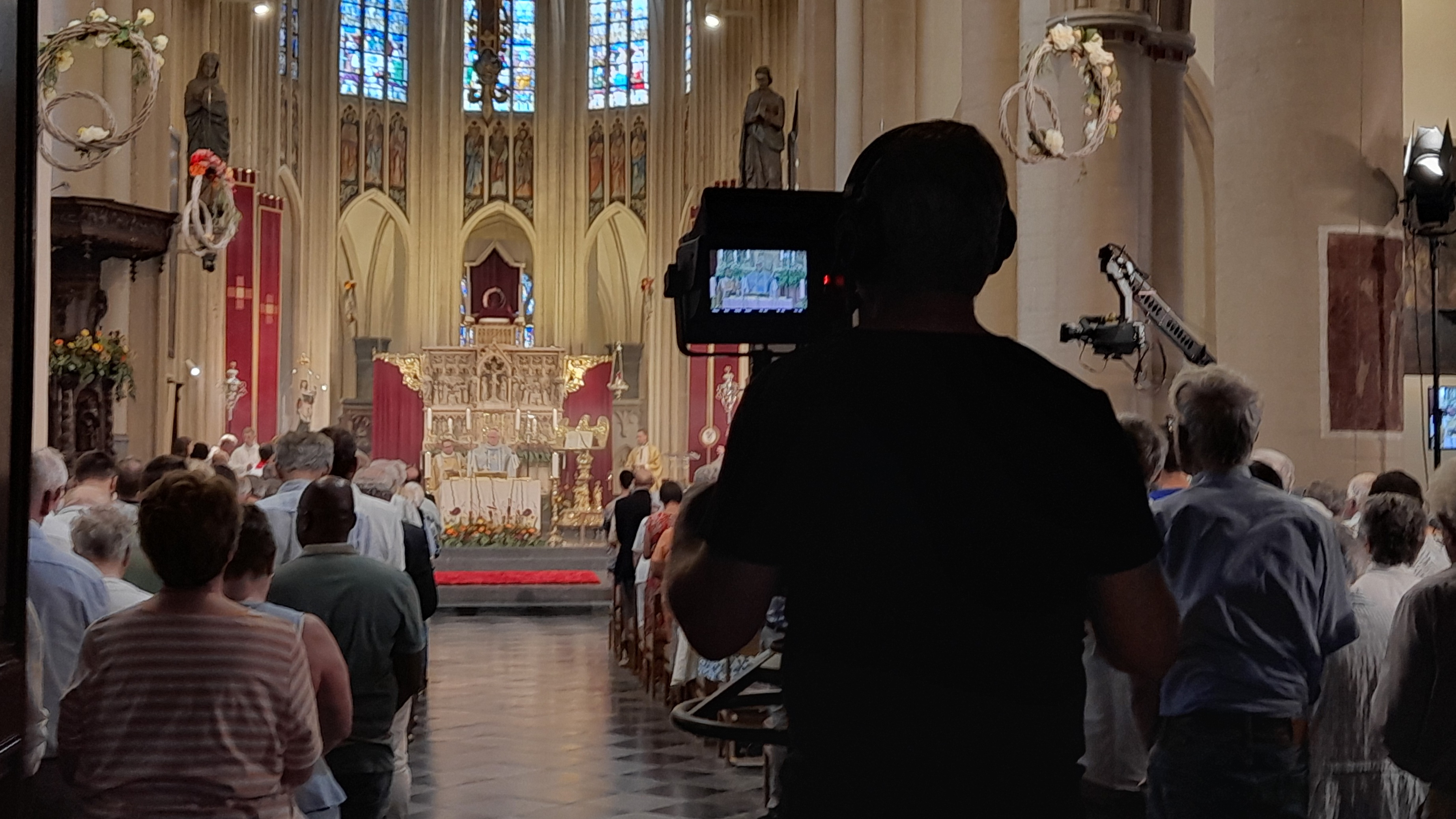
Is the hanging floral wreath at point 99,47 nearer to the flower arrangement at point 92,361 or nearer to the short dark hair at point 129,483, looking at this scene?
the short dark hair at point 129,483

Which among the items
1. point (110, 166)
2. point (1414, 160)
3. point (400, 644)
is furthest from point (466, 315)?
point (400, 644)

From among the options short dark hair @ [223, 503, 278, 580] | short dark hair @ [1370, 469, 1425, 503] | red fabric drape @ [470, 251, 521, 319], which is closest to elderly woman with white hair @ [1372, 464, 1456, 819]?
short dark hair @ [1370, 469, 1425, 503]

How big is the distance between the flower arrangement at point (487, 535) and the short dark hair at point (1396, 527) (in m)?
18.1

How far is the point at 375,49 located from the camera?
33.1 metres

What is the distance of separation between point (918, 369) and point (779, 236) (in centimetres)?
99

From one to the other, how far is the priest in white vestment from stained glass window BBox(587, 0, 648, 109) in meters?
12.1

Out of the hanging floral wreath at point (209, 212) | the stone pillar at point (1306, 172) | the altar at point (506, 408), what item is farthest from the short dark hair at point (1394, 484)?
the altar at point (506, 408)

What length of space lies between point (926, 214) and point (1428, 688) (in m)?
1.86

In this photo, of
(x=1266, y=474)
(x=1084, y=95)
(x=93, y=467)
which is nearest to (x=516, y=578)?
(x=1084, y=95)

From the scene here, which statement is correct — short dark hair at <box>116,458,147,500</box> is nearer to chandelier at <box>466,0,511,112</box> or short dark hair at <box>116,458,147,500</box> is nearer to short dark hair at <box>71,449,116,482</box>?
short dark hair at <box>71,449,116,482</box>

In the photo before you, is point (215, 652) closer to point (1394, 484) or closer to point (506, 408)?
point (1394, 484)

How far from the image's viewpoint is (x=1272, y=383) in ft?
27.2

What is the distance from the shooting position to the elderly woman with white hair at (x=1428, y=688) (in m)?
3.15

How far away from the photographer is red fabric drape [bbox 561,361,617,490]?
1185 inches
